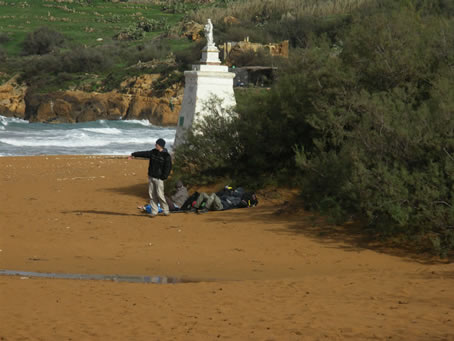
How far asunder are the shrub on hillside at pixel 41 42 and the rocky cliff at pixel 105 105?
24708 millimetres

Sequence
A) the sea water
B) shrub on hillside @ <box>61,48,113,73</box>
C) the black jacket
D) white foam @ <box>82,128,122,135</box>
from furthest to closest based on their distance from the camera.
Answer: shrub on hillside @ <box>61,48,113,73</box>
white foam @ <box>82,128,122,135</box>
the sea water
the black jacket

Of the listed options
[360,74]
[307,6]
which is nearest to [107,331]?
[360,74]

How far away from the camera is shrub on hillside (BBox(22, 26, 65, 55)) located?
93.0 metres

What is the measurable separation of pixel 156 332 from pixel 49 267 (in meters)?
3.98

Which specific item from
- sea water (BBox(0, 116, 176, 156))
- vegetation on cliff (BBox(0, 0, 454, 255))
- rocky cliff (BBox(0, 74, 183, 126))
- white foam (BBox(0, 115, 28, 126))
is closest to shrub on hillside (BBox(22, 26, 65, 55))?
rocky cliff (BBox(0, 74, 183, 126))

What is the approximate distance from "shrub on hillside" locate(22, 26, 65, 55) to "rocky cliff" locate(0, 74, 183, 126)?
24.7m

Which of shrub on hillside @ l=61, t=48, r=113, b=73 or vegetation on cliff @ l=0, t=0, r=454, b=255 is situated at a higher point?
shrub on hillside @ l=61, t=48, r=113, b=73

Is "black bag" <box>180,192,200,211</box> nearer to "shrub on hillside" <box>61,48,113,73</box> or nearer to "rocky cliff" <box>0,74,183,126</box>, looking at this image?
"rocky cliff" <box>0,74,183,126</box>

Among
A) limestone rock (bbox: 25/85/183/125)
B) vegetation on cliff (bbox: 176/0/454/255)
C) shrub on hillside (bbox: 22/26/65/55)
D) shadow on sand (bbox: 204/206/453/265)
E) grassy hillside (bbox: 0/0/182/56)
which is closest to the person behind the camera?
shadow on sand (bbox: 204/206/453/265)

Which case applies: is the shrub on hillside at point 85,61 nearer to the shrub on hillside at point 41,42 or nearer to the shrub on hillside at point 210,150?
the shrub on hillside at point 41,42

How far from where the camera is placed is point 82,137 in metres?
46.2

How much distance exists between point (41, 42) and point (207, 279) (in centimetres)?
8690

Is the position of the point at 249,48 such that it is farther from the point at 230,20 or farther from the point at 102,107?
the point at 230,20

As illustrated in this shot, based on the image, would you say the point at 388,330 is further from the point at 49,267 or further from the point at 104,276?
the point at 49,267
